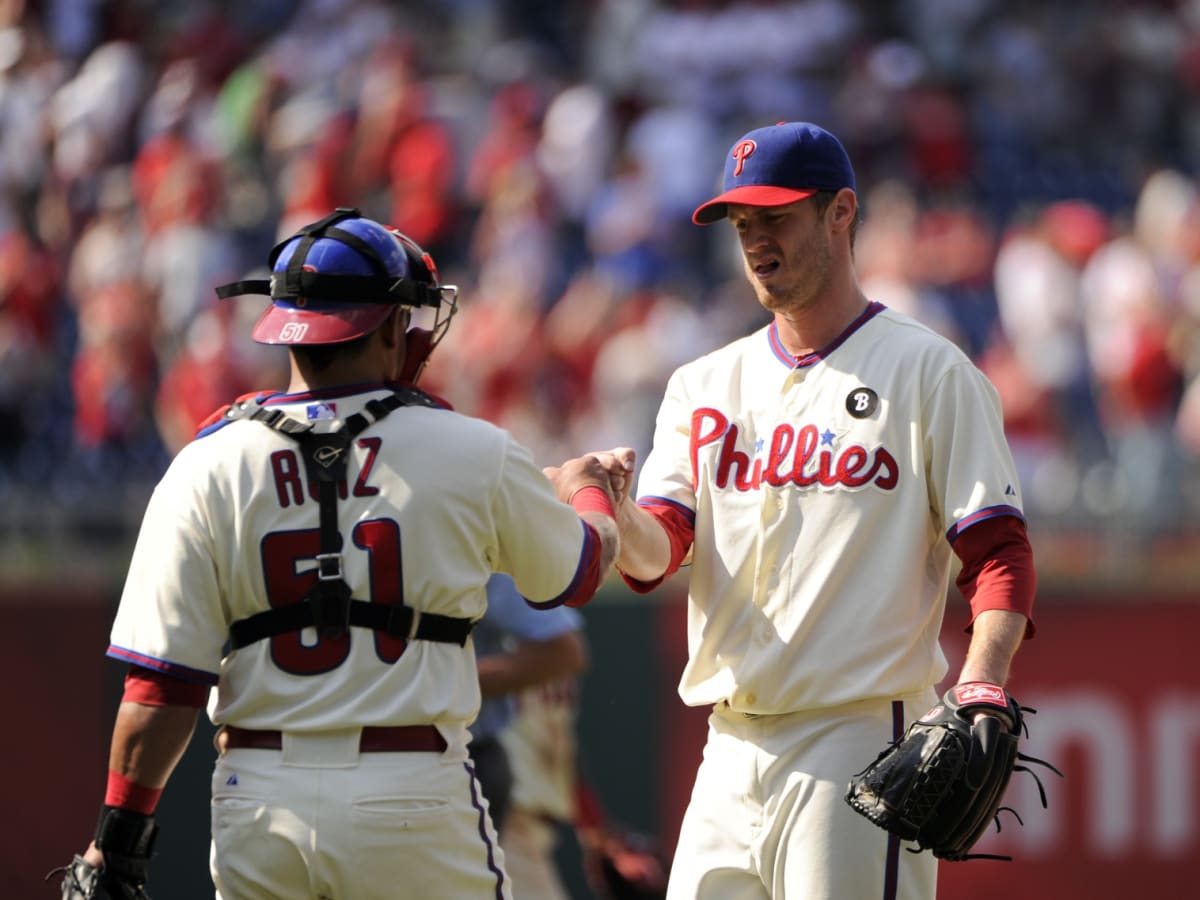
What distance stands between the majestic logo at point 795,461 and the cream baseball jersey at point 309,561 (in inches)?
28.6

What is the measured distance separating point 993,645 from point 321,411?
4.84 feet

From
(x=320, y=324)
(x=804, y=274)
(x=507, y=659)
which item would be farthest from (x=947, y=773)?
(x=507, y=659)

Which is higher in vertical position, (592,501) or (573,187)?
(573,187)

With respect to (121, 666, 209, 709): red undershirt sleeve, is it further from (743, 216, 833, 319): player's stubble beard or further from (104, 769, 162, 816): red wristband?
(743, 216, 833, 319): player's stubble beard

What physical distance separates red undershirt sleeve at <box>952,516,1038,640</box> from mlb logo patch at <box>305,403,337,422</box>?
1368 millimetres

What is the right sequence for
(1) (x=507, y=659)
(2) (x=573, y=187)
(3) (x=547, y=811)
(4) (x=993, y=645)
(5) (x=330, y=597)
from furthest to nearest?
(2) (x=573, y=187) < (3) (x=547, y=811) < (1) (x=507, y=659) < (4) (x=993, y=645) < (5) (x=330, y=597)

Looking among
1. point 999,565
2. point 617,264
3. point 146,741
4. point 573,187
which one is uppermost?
point 573,187

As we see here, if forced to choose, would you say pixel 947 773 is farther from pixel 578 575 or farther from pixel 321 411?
pixel 321 411

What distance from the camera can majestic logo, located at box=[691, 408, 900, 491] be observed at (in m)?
4.22

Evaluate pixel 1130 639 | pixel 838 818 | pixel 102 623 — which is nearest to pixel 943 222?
pixel 1130 639

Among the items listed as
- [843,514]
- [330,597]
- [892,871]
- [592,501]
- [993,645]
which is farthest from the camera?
[592,501]

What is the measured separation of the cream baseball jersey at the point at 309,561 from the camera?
3.73m

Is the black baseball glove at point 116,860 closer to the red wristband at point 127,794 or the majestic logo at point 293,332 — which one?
the red wristband at point 127,794

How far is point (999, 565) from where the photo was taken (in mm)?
4039
